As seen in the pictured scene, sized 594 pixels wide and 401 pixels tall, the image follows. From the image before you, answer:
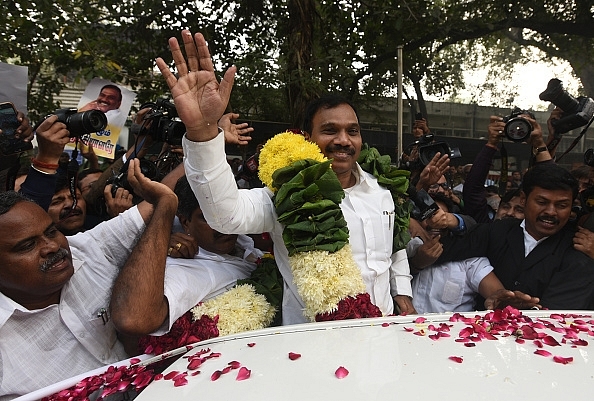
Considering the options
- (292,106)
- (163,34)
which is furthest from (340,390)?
(163,34)

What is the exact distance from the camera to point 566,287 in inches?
101

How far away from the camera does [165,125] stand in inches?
122

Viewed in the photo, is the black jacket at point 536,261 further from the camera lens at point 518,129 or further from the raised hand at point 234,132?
the raised hand at point 234,132

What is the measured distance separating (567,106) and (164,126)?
2.78 metres

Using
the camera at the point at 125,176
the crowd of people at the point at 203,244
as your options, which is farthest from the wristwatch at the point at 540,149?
the camera at the point at 125,176

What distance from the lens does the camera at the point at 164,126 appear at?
3047 millimetres

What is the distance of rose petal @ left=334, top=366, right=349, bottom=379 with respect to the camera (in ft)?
4.43

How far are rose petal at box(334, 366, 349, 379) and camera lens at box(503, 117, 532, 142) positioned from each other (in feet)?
8.55

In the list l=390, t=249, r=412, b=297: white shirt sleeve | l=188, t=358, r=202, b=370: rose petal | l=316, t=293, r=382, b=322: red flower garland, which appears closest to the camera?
l=188, t=358, r=202, b=370: rose petal

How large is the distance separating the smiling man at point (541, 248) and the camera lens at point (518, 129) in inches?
22.9

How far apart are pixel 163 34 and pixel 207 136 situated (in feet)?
17.7

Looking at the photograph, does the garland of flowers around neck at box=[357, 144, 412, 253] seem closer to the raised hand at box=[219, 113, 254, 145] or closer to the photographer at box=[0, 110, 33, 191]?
the raised hand at box=[219, 113, 254, 145]

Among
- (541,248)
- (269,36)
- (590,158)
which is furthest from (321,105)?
(269,36)

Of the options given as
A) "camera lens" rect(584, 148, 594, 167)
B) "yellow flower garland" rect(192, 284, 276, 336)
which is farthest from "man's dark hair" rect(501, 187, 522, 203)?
"yellow flower garland" rect(192, 284, 276, 336)
